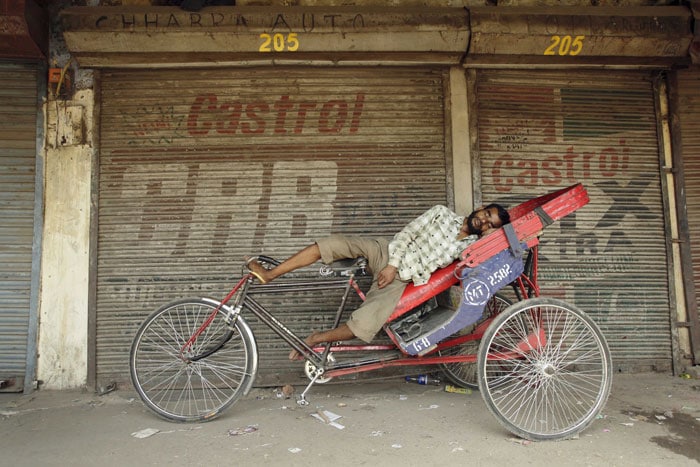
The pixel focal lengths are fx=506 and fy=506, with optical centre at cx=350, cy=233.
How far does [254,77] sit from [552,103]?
297 centimetres

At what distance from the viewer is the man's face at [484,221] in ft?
12.6

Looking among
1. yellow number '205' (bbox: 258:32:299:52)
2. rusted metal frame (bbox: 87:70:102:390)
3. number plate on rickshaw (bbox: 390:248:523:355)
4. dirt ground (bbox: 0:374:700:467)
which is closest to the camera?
dirt ground (bbox: 0:374:700:467)

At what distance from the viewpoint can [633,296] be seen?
196 inches

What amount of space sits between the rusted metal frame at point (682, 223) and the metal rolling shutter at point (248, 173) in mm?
2370

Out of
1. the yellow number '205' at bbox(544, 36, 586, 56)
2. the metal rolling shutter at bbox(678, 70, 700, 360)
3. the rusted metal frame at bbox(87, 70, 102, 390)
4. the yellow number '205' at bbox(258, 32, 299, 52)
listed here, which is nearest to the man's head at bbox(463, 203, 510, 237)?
the yellow number '205' at bbox(544, 36, 586, 56)

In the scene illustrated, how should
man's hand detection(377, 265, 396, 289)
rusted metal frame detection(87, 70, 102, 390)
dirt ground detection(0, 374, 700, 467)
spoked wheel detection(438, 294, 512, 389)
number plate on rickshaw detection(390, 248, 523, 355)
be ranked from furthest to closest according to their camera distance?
rusted metal frame detection(87, 70, 102, 390), spoked wheel detection(438, 294, 512, 389), man's hand detection(377, 265, 396, 289), number plate on rickshaw detection(390, 248, 523, 355), dirt ground detection(0, 374, 700, 467)

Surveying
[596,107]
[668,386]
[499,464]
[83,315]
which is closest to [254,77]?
[83,315]

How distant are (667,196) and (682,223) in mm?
303

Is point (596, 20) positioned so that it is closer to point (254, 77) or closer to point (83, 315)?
point (254, 77)

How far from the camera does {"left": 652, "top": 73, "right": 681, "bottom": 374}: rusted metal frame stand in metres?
4.95

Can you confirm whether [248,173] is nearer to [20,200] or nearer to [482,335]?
[20,200]

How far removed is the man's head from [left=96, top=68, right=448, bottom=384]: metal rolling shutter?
41.8 inches

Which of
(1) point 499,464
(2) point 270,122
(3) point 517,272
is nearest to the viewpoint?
(1) point 499,464

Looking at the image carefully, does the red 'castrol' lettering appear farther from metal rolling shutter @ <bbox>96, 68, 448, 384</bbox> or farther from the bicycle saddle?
the bicycle saddle
